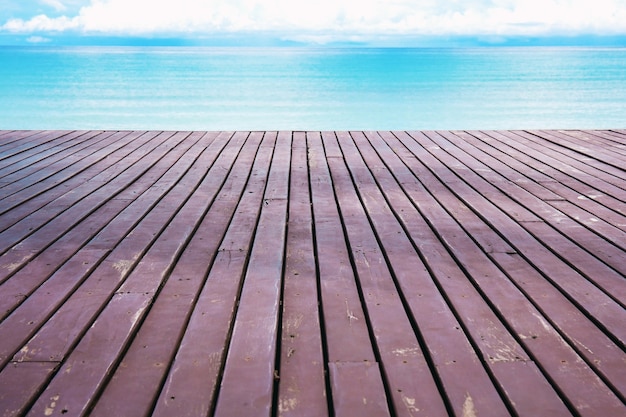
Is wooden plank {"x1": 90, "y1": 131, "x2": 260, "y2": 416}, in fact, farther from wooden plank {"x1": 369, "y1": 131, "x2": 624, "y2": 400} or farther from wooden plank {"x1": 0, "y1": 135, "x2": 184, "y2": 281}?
wooden plank {"x1": 369, "y1": 131, "x2": 624, "y2": 400}

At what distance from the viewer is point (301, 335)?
1504mm

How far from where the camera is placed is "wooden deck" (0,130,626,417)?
127cm

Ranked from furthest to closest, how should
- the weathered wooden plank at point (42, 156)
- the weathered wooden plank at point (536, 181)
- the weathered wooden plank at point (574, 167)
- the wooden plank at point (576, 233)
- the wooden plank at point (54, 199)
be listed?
the weathered wooden plank at point (42, 156) < the weathered wooden plank at point (574, 167) < the weathered wooden plank at point (536, 181) < the wooden plank at point (54, 199) < the wooden plank at point (576, 233)

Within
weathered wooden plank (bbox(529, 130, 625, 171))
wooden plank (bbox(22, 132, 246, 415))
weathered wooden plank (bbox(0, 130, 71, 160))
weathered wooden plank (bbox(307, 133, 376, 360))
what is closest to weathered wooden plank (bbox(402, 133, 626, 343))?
weathered wooden plank (bbox(307, 133, 376, 360))

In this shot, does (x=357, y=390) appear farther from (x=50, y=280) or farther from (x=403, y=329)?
(x=50, y=280)

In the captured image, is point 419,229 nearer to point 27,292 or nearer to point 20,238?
point 27,292

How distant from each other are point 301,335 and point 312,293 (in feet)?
0.87

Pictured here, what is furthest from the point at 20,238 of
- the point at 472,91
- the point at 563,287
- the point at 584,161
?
the point at 472,91

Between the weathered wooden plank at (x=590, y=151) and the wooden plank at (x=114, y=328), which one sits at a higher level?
the wooden plank at (x=114, y=328)

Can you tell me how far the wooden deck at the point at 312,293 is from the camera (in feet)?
4.16

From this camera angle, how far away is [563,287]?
1.81 meters

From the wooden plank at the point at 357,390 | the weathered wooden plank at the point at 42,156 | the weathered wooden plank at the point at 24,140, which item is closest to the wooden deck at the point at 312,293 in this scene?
the wooden plank at the point at 357,390

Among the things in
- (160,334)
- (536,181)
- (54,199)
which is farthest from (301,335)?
(536,181)

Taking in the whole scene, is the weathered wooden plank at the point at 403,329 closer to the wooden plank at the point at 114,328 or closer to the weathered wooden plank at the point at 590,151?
the wooden plank at the point at 114,328
